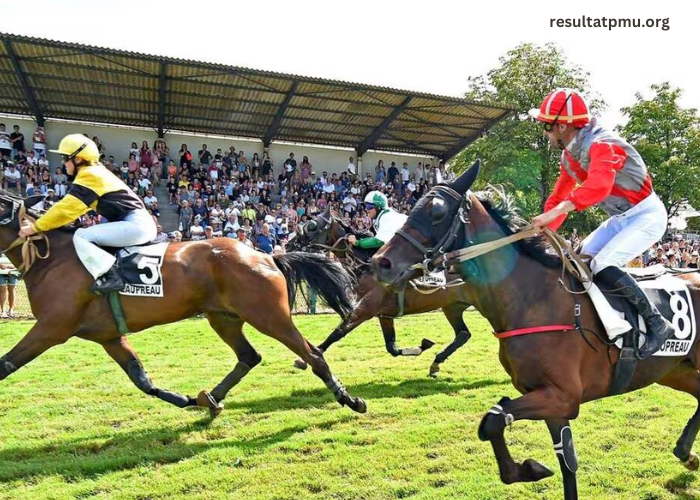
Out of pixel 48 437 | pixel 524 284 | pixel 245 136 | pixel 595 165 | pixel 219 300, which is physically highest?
pixel 245 136

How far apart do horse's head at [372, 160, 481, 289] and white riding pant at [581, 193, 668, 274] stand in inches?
42.0

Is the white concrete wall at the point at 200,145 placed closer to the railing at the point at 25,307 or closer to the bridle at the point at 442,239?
the railing at the point at 25,307

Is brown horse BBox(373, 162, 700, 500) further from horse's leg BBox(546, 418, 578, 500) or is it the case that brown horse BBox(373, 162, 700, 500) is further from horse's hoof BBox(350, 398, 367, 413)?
horse's hoof BBox(350, 398, 367, 413)

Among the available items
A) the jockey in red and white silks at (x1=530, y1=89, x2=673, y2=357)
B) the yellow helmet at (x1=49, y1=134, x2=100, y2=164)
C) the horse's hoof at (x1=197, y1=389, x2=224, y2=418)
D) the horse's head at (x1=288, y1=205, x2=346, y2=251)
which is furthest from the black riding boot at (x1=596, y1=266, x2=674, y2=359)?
the horse's head at (x1=288, y1=205, x2=346, y2=251)

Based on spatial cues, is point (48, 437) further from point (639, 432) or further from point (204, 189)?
point (204, 189)

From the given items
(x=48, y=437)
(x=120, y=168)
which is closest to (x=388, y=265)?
(x=48, y=437)

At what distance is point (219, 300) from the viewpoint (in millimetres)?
5855

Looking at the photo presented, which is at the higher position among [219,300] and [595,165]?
[595,165]

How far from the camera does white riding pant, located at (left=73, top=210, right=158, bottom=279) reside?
5488mm

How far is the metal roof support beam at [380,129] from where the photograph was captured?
2427 cm

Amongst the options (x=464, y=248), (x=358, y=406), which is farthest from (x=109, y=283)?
(x=464, y=248)

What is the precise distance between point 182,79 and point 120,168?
454 centimetres

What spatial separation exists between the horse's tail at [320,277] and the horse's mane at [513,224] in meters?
2.92

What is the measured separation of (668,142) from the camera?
1425 inches
